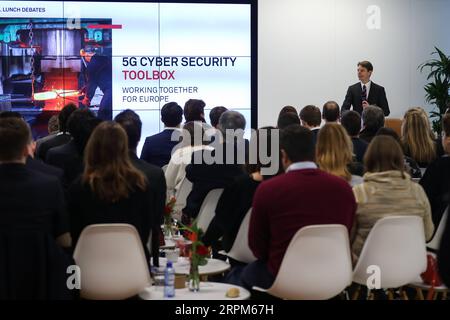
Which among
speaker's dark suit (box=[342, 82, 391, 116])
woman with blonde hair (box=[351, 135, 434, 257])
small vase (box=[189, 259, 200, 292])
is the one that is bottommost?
small vase (box=[189, 259, 200, 292])

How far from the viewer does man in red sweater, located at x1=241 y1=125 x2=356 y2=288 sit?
4000 mm

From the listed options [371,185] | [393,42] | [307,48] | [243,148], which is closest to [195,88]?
[307,48]

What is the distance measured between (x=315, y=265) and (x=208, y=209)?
149 centimetres

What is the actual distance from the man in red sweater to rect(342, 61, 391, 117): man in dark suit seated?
22.3 feet

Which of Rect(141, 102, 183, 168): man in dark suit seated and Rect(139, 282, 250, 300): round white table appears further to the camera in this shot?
Rect(141, 102, 183, 168): man in dark suit seated

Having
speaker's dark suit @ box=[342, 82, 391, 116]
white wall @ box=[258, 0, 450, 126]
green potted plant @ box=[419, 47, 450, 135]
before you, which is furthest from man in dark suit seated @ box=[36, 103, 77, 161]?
green potted plant @ box=[419, 47, 450, 135]

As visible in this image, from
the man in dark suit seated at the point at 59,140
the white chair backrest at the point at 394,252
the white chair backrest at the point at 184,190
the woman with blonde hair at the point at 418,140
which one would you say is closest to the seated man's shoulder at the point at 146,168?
the white chair backrest at the point at 394,252

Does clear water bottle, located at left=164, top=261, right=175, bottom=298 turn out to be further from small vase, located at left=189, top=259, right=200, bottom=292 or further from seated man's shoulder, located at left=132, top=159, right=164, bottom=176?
seated man's shoulder, located at left=132, top=159, right=164, bottom=176

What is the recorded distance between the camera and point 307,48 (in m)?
12.3

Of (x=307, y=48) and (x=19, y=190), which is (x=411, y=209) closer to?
(x=19, y=190)

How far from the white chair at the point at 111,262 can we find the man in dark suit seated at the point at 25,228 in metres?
0.24

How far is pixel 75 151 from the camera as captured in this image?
17.7 ft
